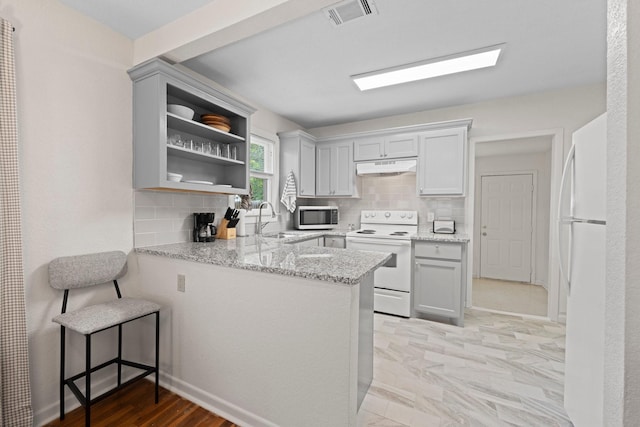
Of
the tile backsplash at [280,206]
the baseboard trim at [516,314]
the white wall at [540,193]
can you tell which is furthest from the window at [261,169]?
the white wall at [540,193]

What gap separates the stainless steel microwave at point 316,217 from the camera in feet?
12.8

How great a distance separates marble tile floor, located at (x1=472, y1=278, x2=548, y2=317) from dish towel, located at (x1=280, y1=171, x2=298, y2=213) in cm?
280

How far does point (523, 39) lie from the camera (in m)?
2.10

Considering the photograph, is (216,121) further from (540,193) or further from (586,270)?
(540,193)

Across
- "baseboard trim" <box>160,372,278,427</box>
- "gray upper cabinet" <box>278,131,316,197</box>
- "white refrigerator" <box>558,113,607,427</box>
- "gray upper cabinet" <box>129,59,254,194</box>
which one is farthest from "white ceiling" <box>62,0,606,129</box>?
"baseboard trim" <box>160,372,278,427</box>

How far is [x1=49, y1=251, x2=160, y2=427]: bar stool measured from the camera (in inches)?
59.4

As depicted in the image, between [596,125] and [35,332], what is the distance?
3196 mm

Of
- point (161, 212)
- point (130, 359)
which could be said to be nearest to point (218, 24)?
point (161, 212)

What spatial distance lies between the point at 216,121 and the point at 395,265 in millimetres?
2427

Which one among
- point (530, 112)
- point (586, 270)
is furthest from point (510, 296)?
point (586, 270)

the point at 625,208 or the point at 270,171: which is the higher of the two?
the point at 270,171

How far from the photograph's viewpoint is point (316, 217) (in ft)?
13.0

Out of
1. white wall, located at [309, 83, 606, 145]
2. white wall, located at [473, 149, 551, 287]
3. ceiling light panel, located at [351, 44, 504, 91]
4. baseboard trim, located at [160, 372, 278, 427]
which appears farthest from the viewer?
white wall, located at [473, 149, 551, 287]

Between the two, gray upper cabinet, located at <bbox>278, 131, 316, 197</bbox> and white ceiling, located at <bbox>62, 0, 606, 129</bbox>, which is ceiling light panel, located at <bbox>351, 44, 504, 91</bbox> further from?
gray upper cabinet, located at <bbox>278, 131, 316, 197</bbox>
